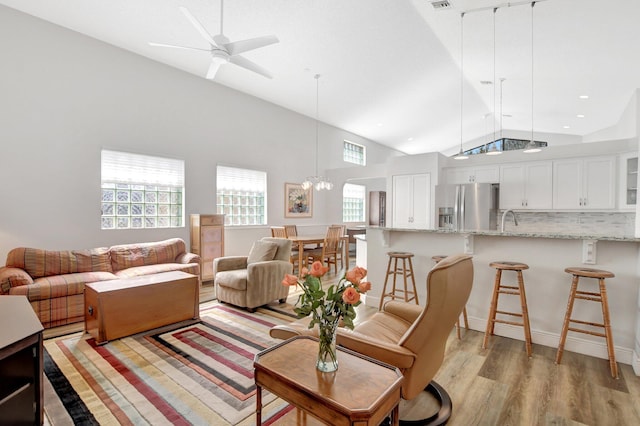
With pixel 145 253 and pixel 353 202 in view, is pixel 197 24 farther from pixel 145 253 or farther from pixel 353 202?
pixel 353 202

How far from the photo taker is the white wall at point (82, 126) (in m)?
3.74

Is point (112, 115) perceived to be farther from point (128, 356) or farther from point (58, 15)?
point (128, 356)

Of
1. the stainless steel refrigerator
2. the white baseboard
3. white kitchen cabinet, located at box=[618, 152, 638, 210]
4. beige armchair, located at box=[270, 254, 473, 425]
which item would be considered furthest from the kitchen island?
white kitchen cabinet, located at box=[618, 152, 638, 210]

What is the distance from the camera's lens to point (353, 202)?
966cm

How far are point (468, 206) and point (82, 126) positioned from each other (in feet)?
21.2

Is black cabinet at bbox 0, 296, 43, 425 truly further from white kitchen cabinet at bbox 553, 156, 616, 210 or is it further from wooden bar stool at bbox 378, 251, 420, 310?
white kitchen cabinet at bbox 553, 156, 616, 210

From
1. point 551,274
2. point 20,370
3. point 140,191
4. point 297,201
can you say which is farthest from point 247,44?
point 297,201

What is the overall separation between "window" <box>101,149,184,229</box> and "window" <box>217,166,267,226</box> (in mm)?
847

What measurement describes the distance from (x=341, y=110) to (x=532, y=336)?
5.80 meters

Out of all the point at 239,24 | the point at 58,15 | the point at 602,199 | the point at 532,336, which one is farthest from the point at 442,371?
the point at 58,15

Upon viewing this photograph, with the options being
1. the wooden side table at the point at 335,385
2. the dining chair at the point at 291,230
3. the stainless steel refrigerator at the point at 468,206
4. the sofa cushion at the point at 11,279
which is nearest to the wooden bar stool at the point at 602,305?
the wooden side table at the point at 335,385

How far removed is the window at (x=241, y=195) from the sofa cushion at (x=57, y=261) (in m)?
2.21

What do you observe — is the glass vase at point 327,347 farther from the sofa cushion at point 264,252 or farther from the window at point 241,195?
the window at point 241,195

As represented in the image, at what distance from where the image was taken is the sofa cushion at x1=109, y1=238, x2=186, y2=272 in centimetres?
423
